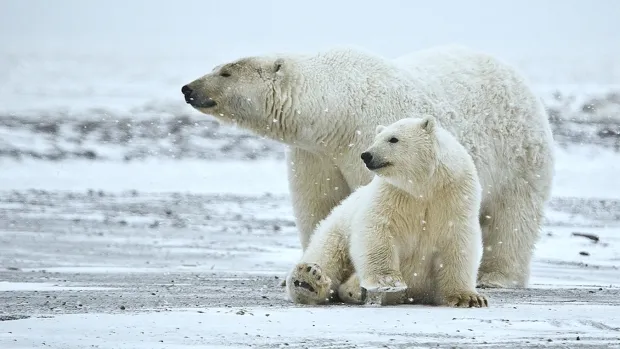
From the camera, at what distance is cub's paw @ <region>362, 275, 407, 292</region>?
272 inches

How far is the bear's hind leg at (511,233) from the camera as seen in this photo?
9.54 m

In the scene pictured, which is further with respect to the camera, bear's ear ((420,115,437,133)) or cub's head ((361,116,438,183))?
bear's ear ((420,115,437,133))

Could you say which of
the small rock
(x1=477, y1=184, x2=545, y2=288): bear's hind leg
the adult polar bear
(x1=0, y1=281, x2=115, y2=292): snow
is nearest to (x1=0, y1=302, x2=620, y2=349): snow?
(x1=0, y1=281, x2=115, y2=292): snow

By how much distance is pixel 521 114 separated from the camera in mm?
9594

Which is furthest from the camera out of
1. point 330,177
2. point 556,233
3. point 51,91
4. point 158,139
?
point 51,91

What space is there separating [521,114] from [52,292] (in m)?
3.88

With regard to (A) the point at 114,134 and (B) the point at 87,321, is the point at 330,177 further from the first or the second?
(A) the point at 114,134

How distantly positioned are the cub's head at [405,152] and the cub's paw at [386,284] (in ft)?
1.78

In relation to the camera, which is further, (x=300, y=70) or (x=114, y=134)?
(x=114, y=134)

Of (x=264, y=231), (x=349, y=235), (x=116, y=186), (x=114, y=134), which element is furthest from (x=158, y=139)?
(x=349, y=235)

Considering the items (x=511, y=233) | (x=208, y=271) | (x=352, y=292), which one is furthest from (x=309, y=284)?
(x=208, y=271)

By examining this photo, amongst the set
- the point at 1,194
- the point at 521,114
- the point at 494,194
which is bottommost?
the point at 1,194

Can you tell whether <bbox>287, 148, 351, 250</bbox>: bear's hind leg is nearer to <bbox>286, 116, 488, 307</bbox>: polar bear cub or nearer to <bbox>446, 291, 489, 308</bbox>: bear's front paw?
<bbox>286, 116, 488, 307</bbox>: polar bear cub

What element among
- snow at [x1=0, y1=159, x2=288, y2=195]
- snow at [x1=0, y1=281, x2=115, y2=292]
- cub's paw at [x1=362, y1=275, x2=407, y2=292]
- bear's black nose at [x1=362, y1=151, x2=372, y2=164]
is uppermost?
bear's black nose at [x1=362, y1=151, x2=372, y2=164]
